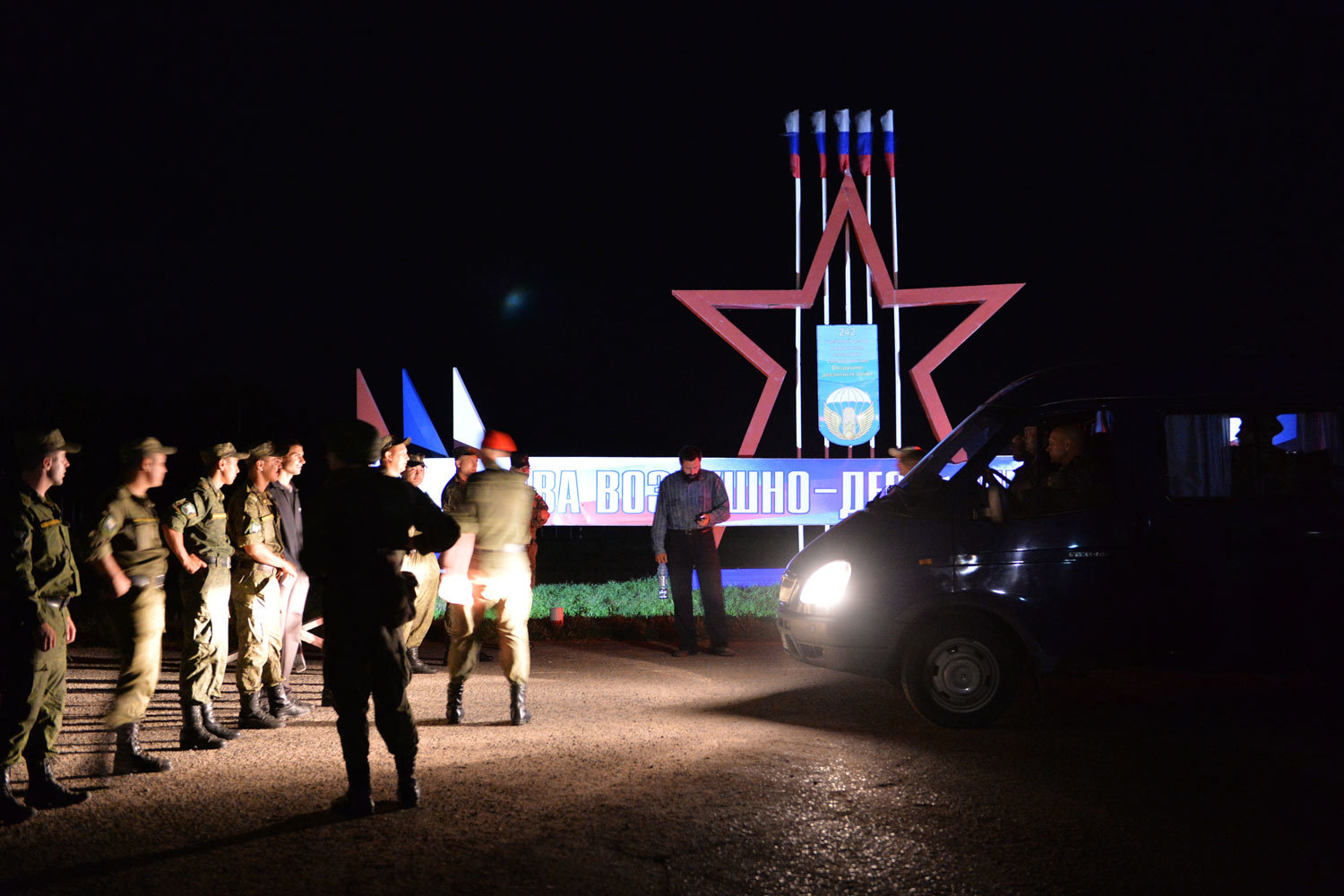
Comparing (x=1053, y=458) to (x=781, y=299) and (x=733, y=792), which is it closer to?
(x=733, y=792)

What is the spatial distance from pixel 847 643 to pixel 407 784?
2.79 meters

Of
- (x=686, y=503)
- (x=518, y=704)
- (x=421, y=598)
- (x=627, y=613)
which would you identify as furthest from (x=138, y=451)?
(x=627, y=613)

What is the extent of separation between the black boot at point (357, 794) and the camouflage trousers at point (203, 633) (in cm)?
184

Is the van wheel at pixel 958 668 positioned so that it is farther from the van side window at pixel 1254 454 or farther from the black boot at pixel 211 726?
the black boot at pixel 211 726

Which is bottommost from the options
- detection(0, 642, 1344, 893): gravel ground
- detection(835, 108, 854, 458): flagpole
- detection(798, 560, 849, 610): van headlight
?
detection(0, 642, 1344, 893): gravel ground

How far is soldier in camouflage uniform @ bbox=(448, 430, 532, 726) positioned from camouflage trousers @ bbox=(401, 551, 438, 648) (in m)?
1.84

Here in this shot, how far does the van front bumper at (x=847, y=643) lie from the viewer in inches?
234

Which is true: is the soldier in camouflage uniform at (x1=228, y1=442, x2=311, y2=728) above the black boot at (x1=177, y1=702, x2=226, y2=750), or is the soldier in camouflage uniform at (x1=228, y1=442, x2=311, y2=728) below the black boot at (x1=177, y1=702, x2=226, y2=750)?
above

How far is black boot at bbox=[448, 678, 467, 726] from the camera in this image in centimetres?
625

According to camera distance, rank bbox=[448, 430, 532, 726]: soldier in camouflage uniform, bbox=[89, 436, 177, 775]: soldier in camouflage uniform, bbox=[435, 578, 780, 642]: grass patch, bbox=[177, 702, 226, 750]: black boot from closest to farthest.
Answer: bbox=[89, 436, 177, 775]: soldier in camouflage uniform → bbox=[177, 702, 226, 750]: black boot → bbox=[448, 430, 532, 726]: soldier in camouflage uniform → bbox=[435, 578, 780, 642]: grass patch

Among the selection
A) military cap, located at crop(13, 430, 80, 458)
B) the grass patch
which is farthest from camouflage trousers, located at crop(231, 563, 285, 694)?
the grass patch

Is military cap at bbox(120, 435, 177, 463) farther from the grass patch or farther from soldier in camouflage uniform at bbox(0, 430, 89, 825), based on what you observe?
the grass patch

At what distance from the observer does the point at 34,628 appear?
4.31 m

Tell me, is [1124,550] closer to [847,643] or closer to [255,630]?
[847,643]
